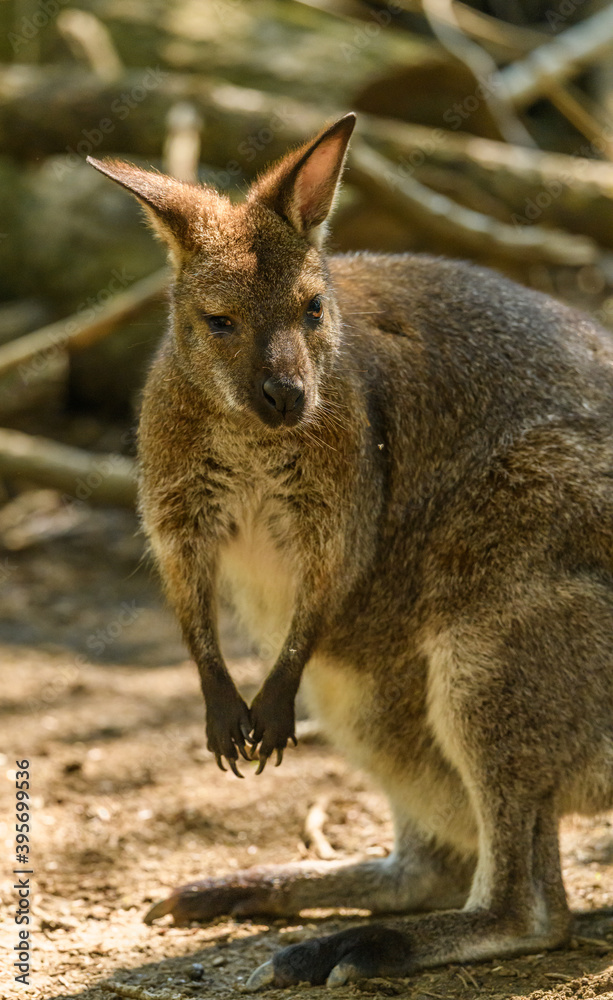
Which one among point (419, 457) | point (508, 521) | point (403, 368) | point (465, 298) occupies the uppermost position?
point (465, 298)

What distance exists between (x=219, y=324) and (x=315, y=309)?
1.08 ft

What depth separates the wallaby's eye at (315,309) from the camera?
3.49 meters

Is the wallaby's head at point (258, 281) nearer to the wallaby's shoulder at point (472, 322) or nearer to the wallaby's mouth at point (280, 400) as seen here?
the wallaby's mouth at point (280, 400)

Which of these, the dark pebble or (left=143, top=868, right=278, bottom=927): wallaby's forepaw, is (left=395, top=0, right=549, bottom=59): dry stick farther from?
the dark pebble

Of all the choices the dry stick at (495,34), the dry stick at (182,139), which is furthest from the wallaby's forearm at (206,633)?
the dry stick at (495,34)

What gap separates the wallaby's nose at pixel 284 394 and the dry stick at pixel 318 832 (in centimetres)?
212

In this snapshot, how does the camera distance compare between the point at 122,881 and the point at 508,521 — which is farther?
the point at 122,881

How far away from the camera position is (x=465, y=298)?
4.14m

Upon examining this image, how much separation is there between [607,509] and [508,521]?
1.12ft

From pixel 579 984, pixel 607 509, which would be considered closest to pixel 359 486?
pixel 607 509

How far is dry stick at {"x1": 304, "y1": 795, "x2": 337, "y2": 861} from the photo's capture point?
4.45m

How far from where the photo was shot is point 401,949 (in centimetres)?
348

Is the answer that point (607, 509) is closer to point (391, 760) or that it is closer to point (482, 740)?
point (482, 740)

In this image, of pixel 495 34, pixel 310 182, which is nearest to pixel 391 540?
pixel 310 182
